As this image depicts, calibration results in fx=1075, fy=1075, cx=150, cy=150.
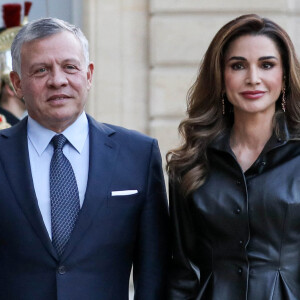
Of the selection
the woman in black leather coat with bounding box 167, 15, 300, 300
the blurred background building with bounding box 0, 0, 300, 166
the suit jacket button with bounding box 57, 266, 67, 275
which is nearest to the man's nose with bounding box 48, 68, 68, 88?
the woman in black leather coat with bounding box 167, 15, 300, 300

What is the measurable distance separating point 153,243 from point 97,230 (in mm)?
263

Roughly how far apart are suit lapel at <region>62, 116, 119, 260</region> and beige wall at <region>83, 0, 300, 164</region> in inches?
136

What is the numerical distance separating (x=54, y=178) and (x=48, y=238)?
0.76 ft

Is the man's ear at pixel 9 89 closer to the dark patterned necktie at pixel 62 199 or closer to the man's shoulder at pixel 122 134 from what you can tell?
the man's shoulder at pixel 122 134

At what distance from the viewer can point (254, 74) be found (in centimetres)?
414

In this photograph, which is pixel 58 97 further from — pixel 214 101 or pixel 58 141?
pixel 214 101

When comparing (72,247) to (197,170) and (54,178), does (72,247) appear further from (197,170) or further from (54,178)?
(197,170)

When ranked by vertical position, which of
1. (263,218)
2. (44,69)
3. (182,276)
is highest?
(44,69)

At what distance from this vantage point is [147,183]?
429 centimetres

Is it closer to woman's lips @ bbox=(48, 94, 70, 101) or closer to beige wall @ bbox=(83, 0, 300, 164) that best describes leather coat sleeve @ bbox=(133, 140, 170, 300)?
woman's lips @ bbox=(48, 94, 70, 101)

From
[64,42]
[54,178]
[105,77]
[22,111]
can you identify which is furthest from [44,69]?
[105,77]

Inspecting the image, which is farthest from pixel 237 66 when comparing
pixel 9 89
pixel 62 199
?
pixel 9 89

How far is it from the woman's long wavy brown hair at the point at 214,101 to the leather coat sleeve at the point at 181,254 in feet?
0.28

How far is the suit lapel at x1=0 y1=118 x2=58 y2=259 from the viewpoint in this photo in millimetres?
4055
